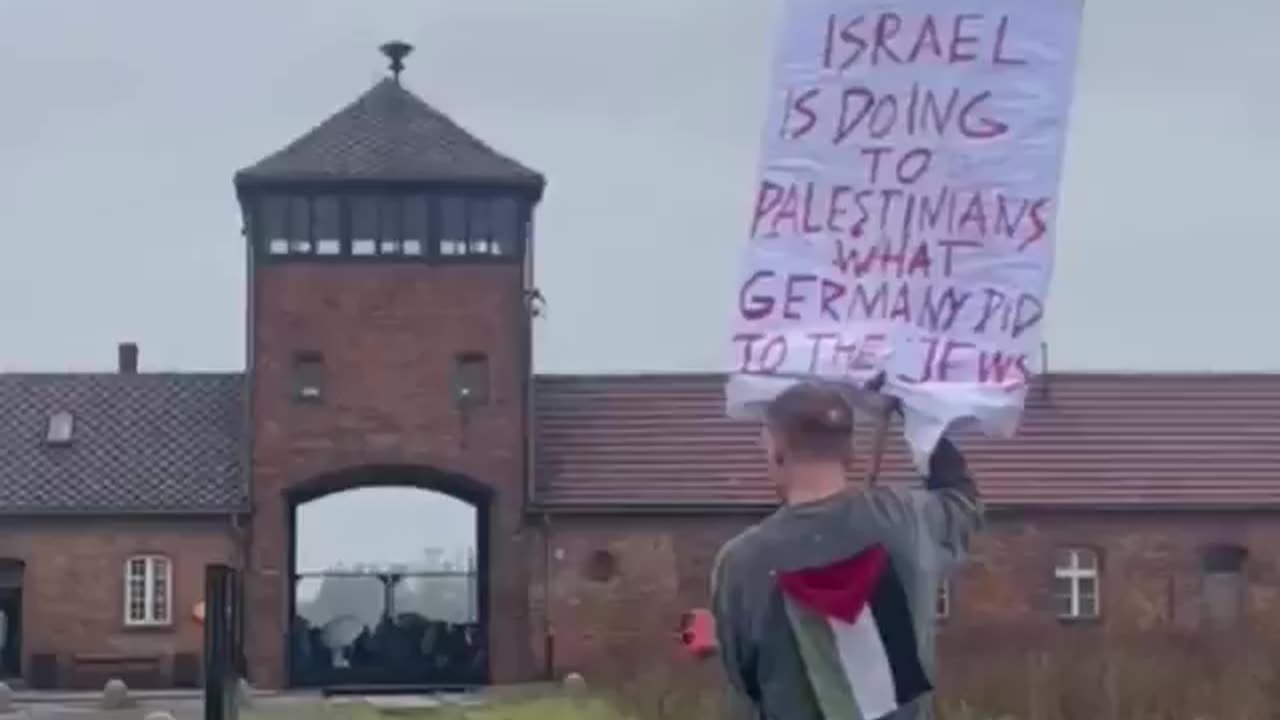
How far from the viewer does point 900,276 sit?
7.11m

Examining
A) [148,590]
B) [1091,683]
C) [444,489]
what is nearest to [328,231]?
[444,489]

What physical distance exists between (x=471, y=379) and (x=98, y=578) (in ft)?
21.5

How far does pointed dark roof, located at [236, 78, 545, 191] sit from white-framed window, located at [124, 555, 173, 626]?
6.12 metres

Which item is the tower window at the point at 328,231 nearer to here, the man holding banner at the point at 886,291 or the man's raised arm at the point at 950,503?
the man holding banner at the point at 886,291

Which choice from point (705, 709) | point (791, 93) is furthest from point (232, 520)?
point (791, 93)

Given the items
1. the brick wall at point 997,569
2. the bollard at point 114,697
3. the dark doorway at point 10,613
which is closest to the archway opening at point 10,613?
the dark doorway at point 10,613

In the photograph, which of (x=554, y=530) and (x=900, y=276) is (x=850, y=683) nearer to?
(x=900, y=276)

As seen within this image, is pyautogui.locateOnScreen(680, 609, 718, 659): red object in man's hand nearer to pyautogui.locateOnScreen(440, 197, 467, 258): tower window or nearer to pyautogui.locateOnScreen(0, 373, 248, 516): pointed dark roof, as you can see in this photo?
pyautogui.locateOnScreen(440, 197, 467, 258): tower window

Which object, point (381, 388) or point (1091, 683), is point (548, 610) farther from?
point (1091, 683)

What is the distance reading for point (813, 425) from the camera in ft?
21.7

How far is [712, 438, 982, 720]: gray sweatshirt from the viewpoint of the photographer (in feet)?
22.0

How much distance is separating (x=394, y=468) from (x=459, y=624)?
299cm

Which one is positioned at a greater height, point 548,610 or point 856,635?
point 856,635

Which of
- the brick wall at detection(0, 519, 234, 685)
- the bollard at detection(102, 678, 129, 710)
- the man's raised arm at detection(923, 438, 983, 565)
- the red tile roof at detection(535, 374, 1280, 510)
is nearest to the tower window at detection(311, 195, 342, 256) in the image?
the red tile roof at detection(535, 374, 1280, 510)
